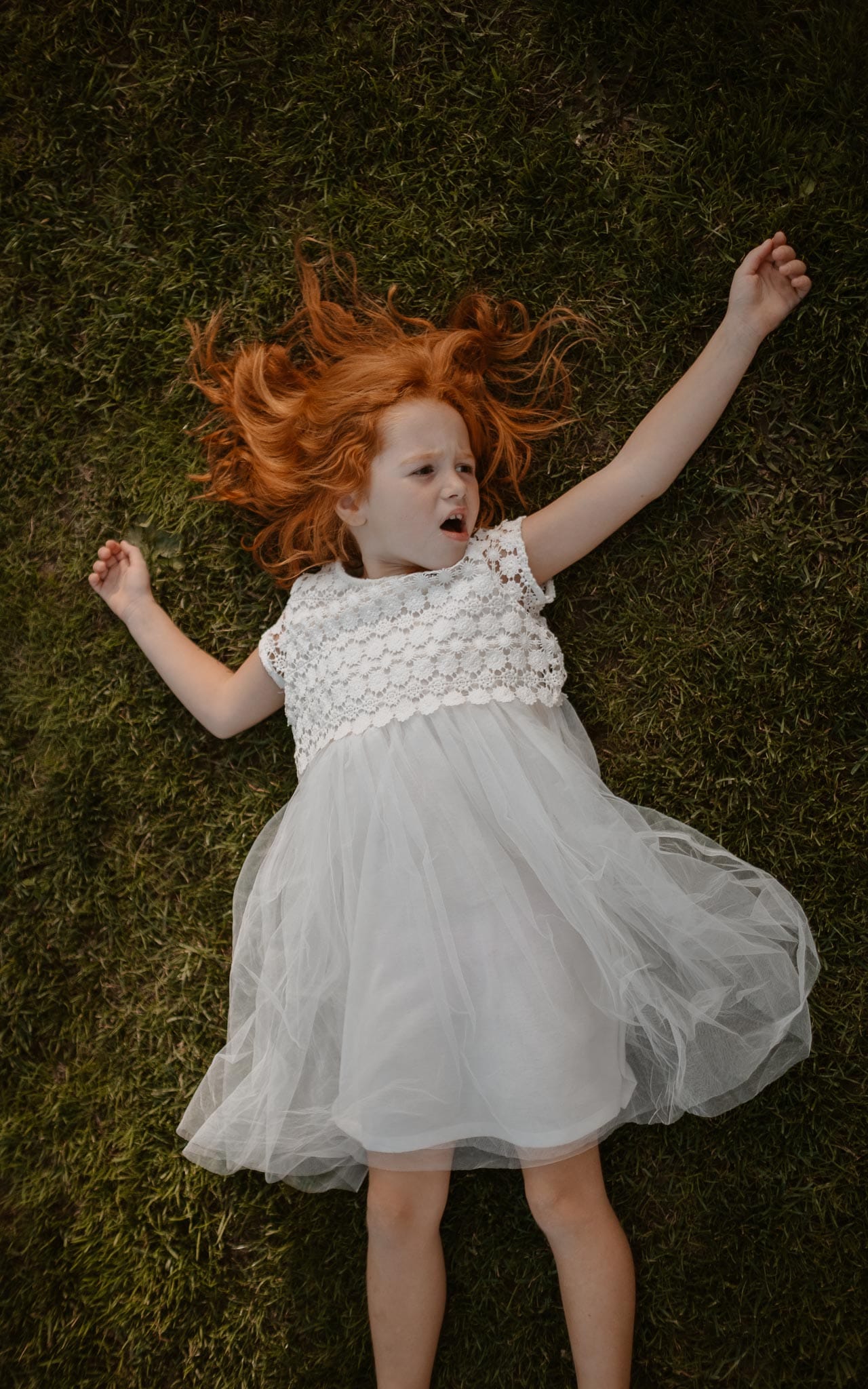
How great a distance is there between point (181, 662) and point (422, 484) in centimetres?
78

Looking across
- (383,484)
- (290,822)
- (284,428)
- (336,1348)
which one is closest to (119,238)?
(284,428)

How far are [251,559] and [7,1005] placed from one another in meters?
1.32

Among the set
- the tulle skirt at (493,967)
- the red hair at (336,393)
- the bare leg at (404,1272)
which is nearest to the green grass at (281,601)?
the red hair at (336,393)

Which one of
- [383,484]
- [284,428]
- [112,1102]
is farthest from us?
[112,1102]

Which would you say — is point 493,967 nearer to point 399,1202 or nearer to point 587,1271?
A: point 399,1202

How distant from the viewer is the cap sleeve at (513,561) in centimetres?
223

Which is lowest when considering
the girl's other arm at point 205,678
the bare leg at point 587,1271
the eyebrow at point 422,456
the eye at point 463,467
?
the bare leg at point 587,1271

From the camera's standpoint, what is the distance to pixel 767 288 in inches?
89.3

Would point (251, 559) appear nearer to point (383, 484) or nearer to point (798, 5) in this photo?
point (383, 484)

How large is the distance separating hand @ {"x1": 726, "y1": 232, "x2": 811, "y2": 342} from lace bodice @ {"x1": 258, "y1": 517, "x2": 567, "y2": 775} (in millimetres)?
691

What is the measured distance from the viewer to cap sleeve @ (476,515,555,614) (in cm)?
223

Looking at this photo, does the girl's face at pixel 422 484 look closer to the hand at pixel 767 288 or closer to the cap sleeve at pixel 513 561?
the cap sleeve at pixel 513 561

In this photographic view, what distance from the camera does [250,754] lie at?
2.58m

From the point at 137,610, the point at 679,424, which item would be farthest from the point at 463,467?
the point at 137,610
